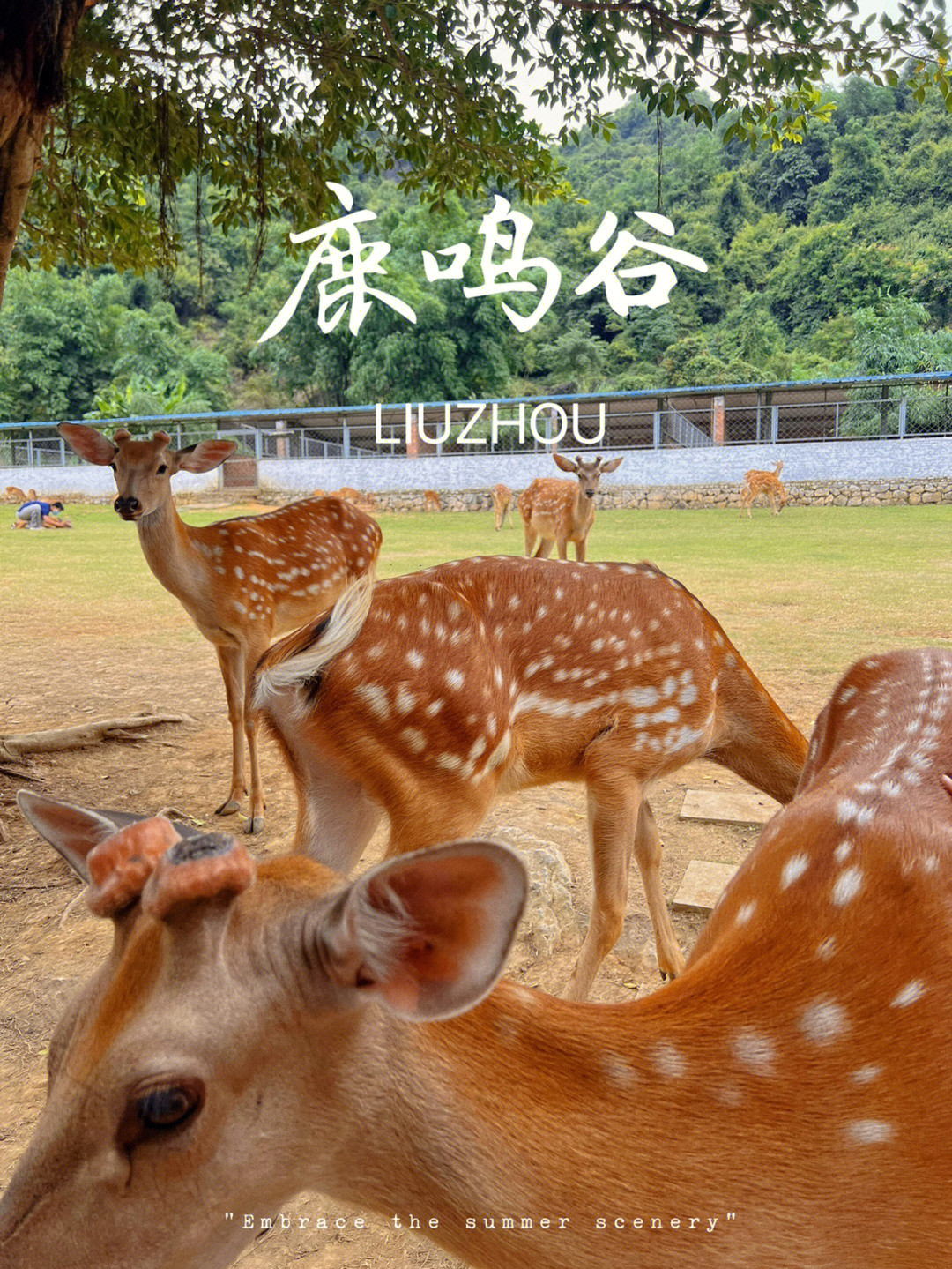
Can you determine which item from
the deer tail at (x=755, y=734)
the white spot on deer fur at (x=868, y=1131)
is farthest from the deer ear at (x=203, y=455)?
the white spot on deer fur at (x=868, y=1131)

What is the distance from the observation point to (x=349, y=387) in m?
30.4

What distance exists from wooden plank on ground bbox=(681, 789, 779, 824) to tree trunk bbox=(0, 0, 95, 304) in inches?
106

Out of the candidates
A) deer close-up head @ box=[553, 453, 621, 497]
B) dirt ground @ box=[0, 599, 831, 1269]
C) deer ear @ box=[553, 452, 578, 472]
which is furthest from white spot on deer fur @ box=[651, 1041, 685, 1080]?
deer close-up head @ box=[553, 453, 621, 497]

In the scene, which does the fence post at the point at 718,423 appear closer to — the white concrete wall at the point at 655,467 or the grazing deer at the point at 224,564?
the white concrete wall at the point at 655,467

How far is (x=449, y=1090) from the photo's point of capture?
2.47 feet

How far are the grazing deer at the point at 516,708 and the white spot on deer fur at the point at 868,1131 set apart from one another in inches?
41.5

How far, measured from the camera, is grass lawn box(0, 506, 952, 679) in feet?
19.3

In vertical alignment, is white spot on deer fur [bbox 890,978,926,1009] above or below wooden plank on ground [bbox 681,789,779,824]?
above

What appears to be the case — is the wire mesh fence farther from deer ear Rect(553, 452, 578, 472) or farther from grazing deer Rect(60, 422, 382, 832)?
grazing deer Rect(60, 422, 382, 832)

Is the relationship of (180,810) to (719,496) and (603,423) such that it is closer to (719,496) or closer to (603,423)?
(719,496)

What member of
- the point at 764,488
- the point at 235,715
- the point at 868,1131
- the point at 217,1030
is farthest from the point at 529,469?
the point at 217,1030

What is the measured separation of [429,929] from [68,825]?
0.41 metres

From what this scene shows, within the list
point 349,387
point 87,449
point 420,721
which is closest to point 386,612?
point 420,721

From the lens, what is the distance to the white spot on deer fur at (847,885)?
1.02 m
